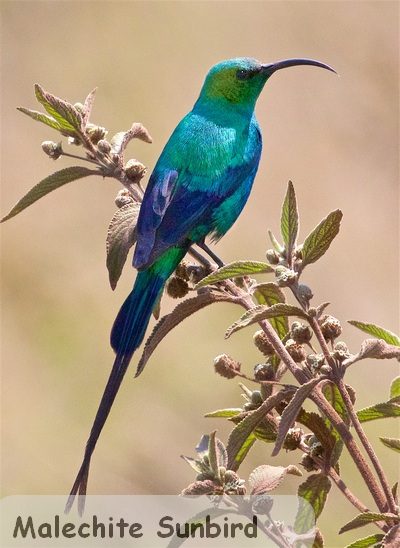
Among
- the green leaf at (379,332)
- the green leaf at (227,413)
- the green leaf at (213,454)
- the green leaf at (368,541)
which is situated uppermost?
the green leaf at (379,332)

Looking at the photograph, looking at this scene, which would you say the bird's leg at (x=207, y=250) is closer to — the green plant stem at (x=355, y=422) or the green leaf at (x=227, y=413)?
the green leaf at (x=227, y=413)

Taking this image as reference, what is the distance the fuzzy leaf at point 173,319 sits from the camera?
4.94ft

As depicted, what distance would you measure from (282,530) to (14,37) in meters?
5.61

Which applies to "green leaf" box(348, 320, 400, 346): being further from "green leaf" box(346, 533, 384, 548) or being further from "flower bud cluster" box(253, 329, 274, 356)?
"green leaf" box(346, 533, 384, 548)

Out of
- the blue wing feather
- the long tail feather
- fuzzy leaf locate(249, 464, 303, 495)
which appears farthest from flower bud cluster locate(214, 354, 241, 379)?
the blue wing feather

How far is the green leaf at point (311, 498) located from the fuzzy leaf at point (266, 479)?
38 millimetres

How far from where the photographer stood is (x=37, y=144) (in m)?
6.11

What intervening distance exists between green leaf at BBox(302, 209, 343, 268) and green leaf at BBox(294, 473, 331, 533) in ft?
1.09

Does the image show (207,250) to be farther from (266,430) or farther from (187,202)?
(266,430)

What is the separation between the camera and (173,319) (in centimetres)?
152

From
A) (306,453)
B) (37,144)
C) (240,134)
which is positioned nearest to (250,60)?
(240,134)

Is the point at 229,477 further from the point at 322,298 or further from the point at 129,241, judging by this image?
the point at 322,298

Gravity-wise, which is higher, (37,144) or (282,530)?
(37,144)

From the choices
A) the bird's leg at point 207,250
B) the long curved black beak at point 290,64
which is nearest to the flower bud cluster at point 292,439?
the bird's leg at point 207,250
